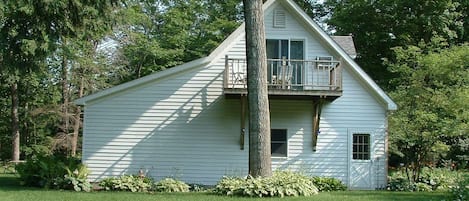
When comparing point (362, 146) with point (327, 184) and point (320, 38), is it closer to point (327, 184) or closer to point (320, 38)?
point (327, 184)

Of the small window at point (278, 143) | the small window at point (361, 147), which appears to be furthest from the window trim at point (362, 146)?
the small window at point (278, 143)

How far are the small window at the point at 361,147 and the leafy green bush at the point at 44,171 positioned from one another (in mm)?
8982

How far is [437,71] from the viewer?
1625 cm

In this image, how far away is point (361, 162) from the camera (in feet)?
56.9

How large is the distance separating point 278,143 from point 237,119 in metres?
1.58

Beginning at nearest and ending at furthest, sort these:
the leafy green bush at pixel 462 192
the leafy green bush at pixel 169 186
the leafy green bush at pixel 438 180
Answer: the leafy green bush at pixel 462 192 < the leafy green bush at pixel 169 186 < the leafy green bush at pixel 438 180

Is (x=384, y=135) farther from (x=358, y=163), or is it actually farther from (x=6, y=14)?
(x=6, y=14)

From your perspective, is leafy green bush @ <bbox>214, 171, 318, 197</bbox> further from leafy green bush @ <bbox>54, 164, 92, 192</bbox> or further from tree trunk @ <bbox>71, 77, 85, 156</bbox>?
tree trunk @ <bbox>71, 77, 85, 156</bbox>

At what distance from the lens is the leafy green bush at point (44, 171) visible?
14.9 m

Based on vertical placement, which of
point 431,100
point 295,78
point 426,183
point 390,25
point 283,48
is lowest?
point 426,183

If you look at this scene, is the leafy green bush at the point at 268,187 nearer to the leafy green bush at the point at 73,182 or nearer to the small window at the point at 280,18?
the leafy green bush at the point at 73,182

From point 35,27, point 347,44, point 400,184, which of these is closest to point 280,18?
point 347,44

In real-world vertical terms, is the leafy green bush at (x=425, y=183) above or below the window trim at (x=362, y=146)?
below

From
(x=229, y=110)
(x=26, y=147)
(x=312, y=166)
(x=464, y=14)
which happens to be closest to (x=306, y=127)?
(x=312, y=166)
